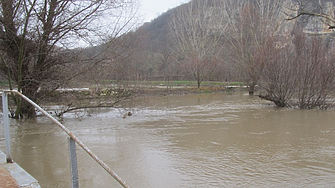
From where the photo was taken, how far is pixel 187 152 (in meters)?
6.93

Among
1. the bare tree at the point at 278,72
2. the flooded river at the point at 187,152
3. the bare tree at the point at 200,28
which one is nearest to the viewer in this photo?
the flooded river at the point at 187,152

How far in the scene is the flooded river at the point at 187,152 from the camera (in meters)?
5.23

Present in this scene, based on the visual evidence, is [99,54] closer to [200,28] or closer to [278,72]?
[278,72]

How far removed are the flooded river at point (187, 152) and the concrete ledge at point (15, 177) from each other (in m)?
1.54

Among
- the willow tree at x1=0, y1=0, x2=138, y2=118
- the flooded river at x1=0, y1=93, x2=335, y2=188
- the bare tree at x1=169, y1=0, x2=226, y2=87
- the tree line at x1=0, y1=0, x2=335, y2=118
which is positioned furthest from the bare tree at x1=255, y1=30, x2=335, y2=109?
the bare tree at x1=169, y1=0, x2=226, y2=87

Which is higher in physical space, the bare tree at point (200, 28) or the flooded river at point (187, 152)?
the bare tree at point (200, 28)

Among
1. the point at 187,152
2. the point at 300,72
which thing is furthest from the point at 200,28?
the point at 187,152

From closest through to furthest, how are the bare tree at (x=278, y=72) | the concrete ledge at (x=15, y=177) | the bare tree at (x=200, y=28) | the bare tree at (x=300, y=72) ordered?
the concrete ledge at (x=15, y=177) → the bare tree at (x=300, y=72) → the bare tree at (x=278, y=72) → the bare tree at (x=200, y=28)

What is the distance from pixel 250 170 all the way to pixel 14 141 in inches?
250

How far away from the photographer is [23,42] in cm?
919

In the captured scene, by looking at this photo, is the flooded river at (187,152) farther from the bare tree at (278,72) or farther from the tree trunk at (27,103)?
the bare tree at (278,72)

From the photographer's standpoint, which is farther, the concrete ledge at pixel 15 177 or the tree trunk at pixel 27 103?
the tree trunk at pixel 27 103

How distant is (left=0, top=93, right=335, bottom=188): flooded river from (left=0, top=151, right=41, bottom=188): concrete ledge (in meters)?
1.54

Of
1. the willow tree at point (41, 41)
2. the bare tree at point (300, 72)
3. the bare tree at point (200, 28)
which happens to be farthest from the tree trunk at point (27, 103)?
the bare tree at point (200, 28)
